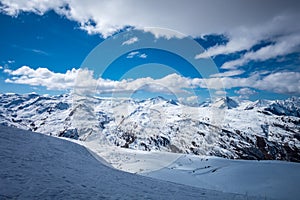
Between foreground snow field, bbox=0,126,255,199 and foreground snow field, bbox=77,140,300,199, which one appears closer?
foreground snow field, bbox=0,126,255,199

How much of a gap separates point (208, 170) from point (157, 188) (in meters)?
11.6

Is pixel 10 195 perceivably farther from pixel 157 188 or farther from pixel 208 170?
pixel 208 170

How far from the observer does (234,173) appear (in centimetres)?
1845

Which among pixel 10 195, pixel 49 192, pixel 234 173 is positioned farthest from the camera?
pixel 234 173

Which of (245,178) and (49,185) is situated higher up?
(49,185)

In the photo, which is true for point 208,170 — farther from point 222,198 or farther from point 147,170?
point 222,198

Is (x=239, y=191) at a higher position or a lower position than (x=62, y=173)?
lower

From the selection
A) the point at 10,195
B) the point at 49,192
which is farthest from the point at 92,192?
the point at 10,195

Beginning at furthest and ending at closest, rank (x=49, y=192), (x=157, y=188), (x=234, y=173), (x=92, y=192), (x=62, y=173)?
(x=234, y=173) → (x=157, y=188) → (x=62, y=173) → (x=92, y=192) → (x=49, y=192)

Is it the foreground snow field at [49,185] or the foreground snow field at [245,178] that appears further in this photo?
the foreground snow field at [245,178]

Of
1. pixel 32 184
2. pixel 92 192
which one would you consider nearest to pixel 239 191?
pixel 92 192

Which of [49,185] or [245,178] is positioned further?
[245,178]

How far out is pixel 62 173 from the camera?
1058 cm

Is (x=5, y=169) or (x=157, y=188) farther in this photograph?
(x=157, y=188)
